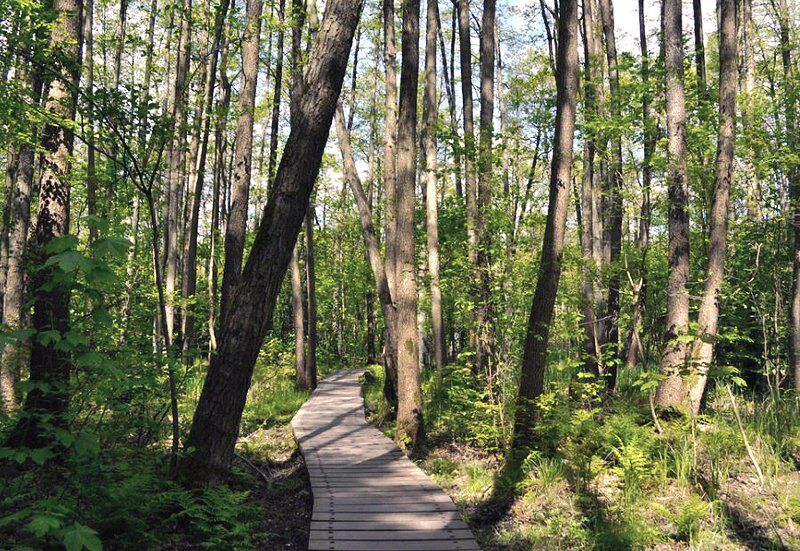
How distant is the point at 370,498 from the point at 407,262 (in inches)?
134

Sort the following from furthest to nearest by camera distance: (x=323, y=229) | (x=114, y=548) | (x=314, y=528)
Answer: (x=323, y=229), (x=314, y=528), (x=114, y=548)

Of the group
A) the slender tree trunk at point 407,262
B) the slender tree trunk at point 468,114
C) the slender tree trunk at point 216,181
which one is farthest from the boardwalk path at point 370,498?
the slender tree trunk at point 468,114

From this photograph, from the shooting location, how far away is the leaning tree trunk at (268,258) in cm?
451

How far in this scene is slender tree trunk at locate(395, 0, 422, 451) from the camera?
7648mm

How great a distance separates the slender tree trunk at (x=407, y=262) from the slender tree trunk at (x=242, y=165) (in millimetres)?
2494

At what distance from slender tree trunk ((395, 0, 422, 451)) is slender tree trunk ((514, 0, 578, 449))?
163 centimetres

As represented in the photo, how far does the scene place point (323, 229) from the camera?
27.6 meters

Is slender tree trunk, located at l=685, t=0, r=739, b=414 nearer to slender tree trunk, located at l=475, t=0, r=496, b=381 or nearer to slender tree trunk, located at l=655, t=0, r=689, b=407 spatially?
slender tree trunk, located at l=655, t=0, r=689, b=407

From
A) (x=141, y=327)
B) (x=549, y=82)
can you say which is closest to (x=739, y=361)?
(x=141, y=327)

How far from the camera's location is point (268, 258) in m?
4.53

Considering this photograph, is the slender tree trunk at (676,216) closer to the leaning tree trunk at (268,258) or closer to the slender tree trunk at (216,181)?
the leaning tree trunk at (268,258)

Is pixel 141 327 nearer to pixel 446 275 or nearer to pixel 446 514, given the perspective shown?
pixel 446 275

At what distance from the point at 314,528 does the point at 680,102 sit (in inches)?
285

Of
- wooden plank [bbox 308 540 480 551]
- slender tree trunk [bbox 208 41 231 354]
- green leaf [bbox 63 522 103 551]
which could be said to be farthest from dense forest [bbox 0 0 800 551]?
slender tree trunk [bbox 208 41 231 354]
